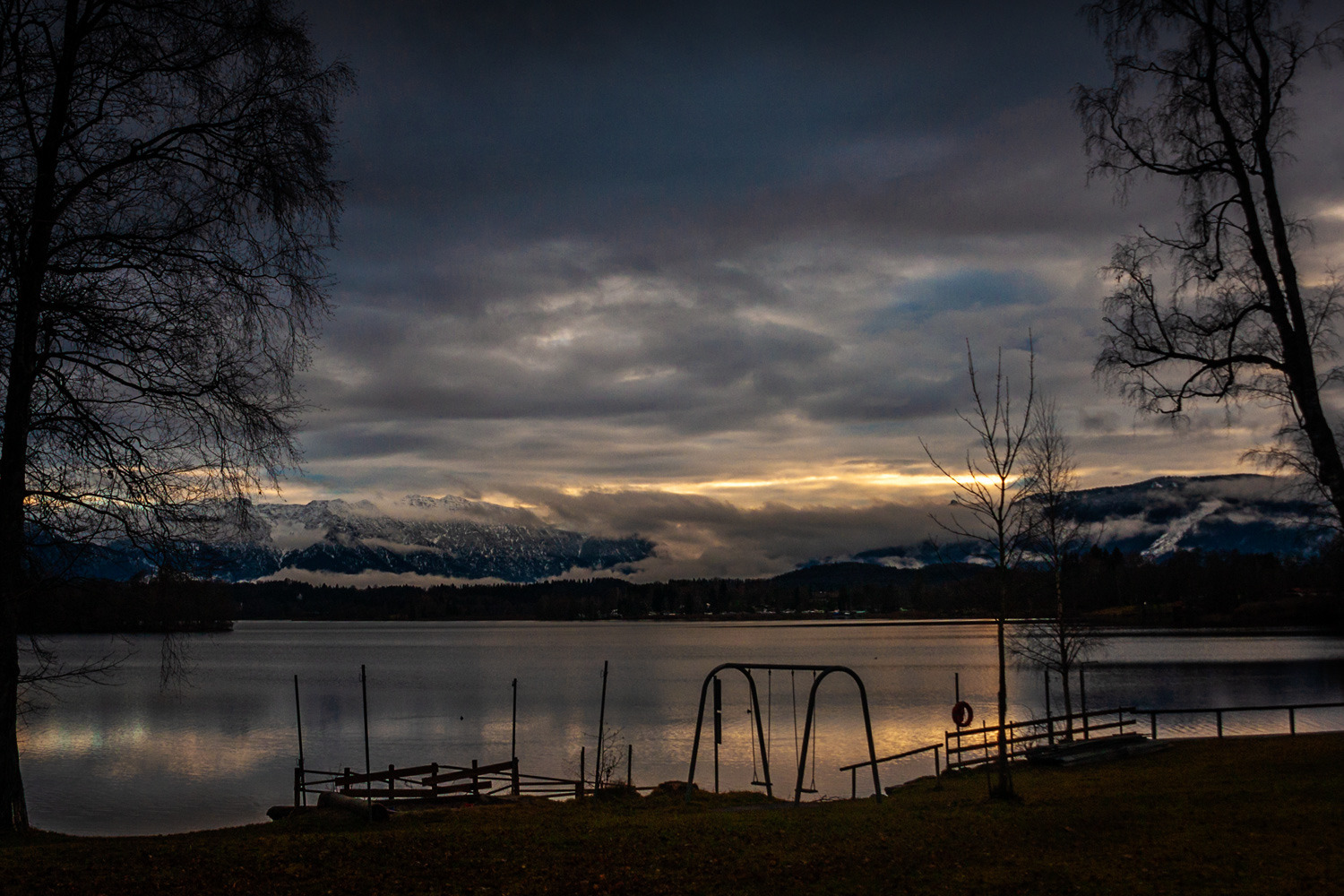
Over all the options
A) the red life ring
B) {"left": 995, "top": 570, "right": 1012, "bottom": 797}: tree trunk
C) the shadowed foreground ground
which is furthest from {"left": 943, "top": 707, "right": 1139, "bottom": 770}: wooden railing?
the shadowed foreground ground

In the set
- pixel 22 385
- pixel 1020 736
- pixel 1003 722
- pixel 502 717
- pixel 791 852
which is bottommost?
pixel 502 717

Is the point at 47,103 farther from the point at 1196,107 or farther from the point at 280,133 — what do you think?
the point at 1196,107

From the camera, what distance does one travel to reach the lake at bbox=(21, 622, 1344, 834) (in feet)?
122

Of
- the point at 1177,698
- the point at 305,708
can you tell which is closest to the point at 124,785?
the point at 305,708

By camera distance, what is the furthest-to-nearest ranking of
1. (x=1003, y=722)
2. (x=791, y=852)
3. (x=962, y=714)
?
(x=962, y=714)
(x=1003, y=722)
(x=791, y=852)

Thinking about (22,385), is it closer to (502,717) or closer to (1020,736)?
(1020,736)

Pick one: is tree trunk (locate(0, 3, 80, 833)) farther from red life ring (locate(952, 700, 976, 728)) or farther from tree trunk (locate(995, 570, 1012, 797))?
red life ring (locate(952, 700, 976, 728))

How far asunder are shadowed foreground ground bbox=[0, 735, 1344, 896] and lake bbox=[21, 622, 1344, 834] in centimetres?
464

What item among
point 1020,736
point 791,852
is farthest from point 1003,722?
point 1020,736

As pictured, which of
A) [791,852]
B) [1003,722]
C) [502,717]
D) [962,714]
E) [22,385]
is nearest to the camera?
[22,385]

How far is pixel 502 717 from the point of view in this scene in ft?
197

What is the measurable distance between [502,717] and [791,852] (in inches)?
1987

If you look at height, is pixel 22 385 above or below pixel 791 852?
above

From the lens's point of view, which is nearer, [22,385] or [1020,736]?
[22,385]
